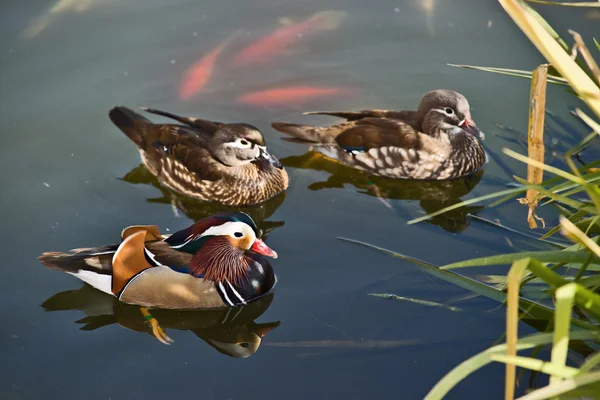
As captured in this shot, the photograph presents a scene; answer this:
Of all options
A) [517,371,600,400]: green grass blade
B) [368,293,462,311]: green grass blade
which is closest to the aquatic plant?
[517,371,600,400]: green grass blade

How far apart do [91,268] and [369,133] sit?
237 centimetres

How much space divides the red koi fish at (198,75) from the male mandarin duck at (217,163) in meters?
0.89

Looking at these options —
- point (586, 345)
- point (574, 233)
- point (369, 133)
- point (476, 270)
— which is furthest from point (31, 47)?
point (574, 233)

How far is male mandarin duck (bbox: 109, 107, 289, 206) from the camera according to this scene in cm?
587

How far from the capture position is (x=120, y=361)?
442 cm

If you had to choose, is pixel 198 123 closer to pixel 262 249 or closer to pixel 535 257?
pixel 262 249

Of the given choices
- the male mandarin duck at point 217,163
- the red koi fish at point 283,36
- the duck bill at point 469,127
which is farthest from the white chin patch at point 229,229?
the red koi fish at point 283,36

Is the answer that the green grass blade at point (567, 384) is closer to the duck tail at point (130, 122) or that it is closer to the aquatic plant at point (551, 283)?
the aquatic plant at point (551, 283)

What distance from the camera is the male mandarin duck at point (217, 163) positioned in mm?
5871

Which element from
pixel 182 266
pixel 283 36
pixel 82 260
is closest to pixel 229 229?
pixel 182 266

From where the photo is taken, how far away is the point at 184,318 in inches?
189

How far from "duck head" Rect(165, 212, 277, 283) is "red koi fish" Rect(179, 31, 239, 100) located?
2240mm

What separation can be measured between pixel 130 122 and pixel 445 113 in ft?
7.69

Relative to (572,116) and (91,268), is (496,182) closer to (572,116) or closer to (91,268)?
(572,116)
